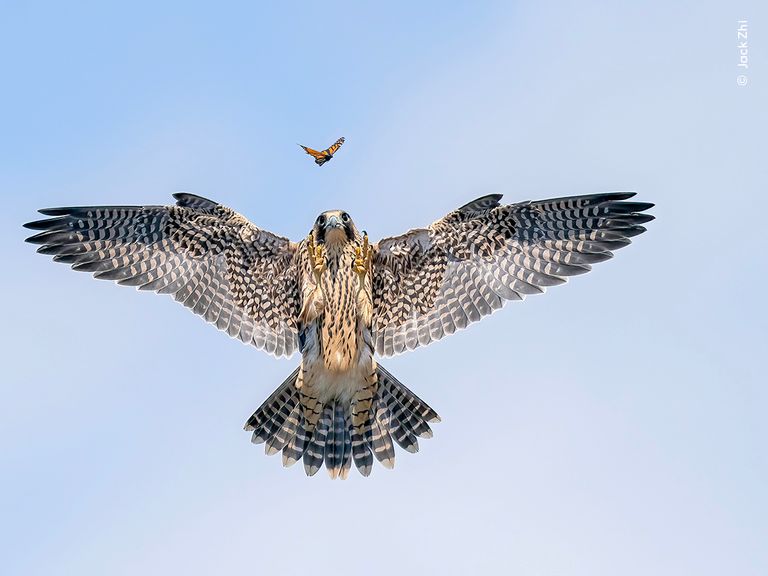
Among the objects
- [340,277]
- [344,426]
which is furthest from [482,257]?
[344,426]

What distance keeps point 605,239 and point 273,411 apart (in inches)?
166

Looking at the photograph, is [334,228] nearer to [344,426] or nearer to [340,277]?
[340,277]

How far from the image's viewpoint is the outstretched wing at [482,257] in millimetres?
17156

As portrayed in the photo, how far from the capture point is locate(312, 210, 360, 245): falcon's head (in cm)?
1695

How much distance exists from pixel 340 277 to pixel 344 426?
5.69ft

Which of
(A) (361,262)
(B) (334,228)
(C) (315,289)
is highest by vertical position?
(B) (334,228)

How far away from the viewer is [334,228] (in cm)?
1697

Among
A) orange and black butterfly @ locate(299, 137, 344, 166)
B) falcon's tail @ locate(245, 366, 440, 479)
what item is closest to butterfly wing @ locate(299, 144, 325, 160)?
orange and black butterfly @ locate(299, 137, 344, 166)

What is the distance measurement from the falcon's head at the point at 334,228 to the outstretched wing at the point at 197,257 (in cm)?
65

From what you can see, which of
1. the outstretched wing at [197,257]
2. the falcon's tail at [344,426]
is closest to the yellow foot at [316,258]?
the outstretched wing at [197,257]

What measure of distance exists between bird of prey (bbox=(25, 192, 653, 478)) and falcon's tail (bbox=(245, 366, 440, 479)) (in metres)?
0.02

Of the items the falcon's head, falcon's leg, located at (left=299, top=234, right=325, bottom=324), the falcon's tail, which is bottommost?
the falcon's tail

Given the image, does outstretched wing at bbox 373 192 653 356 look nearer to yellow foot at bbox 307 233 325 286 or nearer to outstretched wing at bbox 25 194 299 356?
yellow foot at bbox 307 233 325 286

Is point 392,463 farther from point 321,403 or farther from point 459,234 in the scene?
point 459,234
